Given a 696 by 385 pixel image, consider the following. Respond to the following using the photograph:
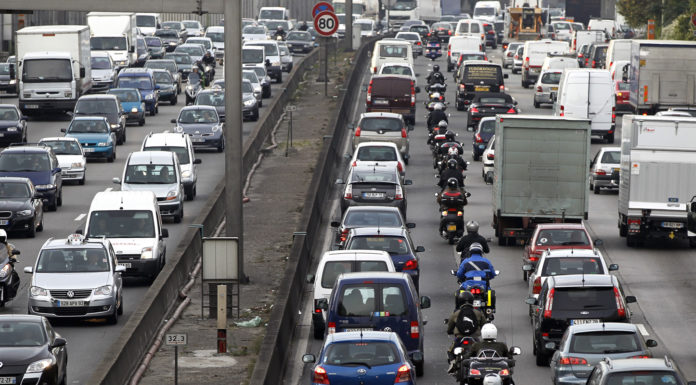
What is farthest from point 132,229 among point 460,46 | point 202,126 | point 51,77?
point 460,46

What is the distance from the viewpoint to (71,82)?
58.9 metres

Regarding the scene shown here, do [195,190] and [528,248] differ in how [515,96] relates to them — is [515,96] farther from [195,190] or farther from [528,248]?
[528,248]

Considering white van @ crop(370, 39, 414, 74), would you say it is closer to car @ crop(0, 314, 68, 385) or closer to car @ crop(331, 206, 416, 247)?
car @ crop(331, 206, 416, 247)

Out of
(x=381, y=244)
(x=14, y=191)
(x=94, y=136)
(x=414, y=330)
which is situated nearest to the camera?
(x=414, y=330)


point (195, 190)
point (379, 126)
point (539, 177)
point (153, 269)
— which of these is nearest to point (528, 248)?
point (539, 177)

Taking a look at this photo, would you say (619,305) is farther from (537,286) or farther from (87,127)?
(87,127)

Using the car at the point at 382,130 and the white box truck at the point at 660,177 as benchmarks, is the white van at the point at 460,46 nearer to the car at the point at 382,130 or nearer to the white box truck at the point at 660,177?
the car at the point at 382,130

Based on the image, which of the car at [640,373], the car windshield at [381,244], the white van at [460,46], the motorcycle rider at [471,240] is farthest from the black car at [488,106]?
the car at [640,373]

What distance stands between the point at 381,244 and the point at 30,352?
822 cm

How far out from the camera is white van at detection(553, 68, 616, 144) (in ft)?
174

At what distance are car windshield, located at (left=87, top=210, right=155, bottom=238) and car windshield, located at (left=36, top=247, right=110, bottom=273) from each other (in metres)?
3.62

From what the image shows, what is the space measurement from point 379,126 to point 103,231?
17380 millimetres

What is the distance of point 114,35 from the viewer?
→ 7594cm

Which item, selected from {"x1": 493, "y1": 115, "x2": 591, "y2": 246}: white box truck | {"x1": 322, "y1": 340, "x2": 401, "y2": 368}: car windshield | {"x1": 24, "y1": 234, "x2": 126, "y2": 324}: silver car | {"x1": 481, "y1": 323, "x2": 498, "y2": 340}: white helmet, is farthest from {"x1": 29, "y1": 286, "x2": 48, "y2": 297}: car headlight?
{"x1": 493, "y1": 115, "x2": 591, "y2": 246}: white box truck
